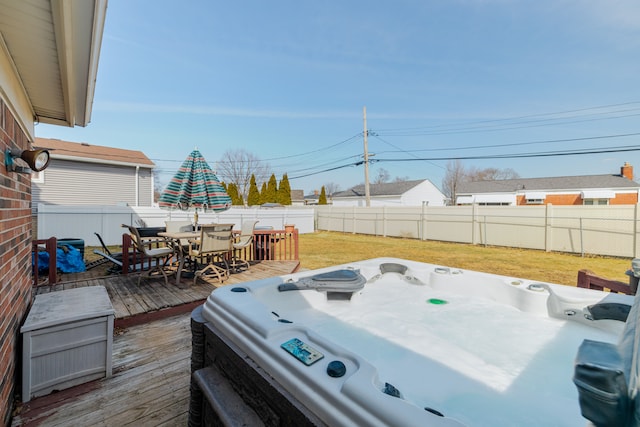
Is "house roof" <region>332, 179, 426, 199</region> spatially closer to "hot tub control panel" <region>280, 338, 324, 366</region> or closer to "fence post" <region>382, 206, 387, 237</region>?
"fence post" <region>382, 206, 387, 237</region>

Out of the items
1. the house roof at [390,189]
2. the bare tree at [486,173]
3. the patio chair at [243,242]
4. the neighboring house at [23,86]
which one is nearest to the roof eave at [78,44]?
the neighboring house at [23,86]

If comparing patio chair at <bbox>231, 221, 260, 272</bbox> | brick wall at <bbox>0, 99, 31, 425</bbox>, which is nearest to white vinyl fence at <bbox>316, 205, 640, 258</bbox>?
patio chair at <bbox>231, 221, 260, 272</bbox>

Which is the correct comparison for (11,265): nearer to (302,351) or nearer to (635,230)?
(302,351)

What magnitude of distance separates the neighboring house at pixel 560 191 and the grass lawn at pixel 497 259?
32.9ft

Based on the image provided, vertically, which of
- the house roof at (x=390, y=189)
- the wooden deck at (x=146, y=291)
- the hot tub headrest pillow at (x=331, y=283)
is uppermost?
the house roof at (x=390, y=189)

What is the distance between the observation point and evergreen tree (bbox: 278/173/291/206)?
78.8 ft

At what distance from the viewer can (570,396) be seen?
1.76 m

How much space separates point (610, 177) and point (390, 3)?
2202 centimetres

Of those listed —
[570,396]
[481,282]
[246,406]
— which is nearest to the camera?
[246,406]

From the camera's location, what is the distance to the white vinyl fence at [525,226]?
8.06 meters

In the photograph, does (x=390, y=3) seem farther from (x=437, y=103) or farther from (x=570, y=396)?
(x=437, y=103)

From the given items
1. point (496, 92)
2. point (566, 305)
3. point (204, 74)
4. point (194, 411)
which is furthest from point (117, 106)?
point (496, 92)

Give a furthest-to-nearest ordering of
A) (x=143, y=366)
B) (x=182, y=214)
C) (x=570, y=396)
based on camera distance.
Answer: (x=182, y=214) < (x=143, y=366) < (x=570, y=396)

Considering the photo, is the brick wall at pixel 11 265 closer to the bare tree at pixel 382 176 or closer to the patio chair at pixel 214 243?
the patio chair at pixel 214 243
